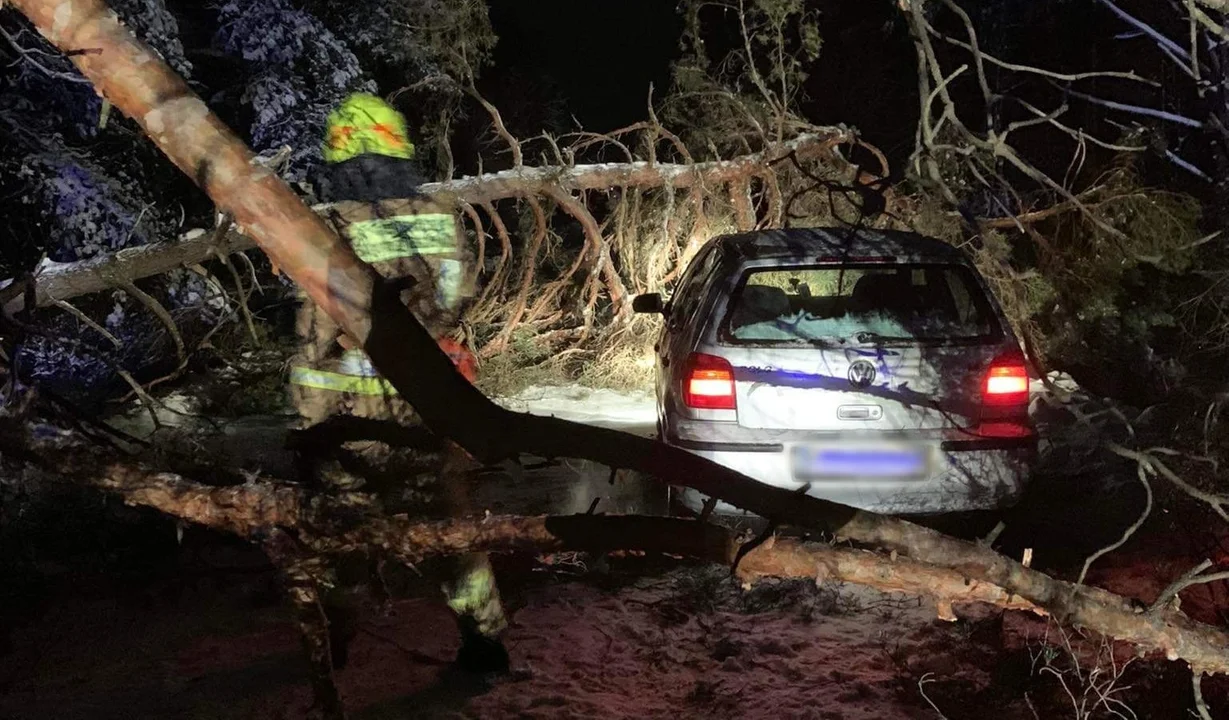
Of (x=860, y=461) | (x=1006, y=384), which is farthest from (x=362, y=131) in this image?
(x=1006, y=384)

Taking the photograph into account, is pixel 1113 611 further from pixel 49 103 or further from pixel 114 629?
pixel 49 103

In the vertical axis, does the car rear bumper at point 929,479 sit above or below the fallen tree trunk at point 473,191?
below

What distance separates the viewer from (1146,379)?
8.33 m

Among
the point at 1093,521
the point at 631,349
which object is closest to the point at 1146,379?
the point at 1093,521

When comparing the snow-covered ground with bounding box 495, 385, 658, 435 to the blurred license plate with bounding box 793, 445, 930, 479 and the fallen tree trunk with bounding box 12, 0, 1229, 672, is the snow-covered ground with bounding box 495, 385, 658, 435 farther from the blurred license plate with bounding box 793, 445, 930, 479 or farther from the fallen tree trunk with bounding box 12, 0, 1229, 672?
the fallen tree trunk with bounding box 12, 0, 1229, 672

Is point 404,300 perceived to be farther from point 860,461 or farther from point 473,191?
point 473,191

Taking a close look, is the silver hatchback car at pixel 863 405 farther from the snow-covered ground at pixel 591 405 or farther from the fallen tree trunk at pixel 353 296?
the snow-covered ground at pixel 591 405

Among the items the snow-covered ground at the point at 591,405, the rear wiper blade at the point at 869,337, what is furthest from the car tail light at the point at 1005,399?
the snow-covered ground at the point at 591,405

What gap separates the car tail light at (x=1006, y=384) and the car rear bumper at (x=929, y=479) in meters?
0.19

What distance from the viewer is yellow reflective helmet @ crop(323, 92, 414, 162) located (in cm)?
325

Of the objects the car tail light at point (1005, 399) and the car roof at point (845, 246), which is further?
the car roof at point (845, 246)

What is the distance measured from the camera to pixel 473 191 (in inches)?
282

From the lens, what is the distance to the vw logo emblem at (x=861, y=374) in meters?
4.23

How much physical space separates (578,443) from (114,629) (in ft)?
8.44
